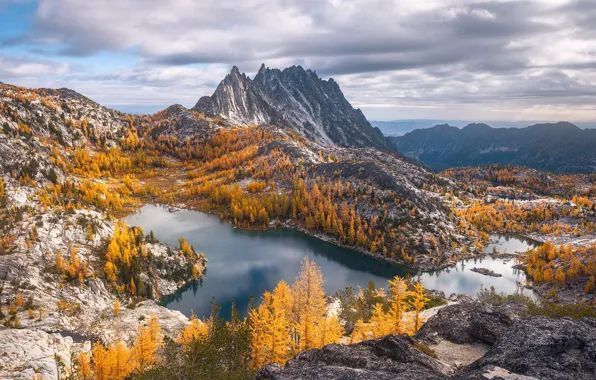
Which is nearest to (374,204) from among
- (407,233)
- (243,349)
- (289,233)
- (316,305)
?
(407,233)

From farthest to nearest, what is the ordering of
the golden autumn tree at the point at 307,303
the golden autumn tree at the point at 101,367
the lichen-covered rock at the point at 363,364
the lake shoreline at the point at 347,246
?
1. the lake shoreline at the point at 347,246
2. the golden autumn tree at the point at 101,367
3. the golden autumn tree at the point at 307,303
4. the lichen-covered rock at the point at 363,364

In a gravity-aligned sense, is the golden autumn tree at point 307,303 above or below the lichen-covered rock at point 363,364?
below

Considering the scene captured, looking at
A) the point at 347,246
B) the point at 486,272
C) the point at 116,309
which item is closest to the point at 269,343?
the point at 116,309

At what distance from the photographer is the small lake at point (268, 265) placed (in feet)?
356

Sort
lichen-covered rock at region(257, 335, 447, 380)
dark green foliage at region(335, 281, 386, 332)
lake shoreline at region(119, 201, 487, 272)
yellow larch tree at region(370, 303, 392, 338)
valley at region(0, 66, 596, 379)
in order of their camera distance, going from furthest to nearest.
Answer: lake shoreline at region(119, 201, 487, 272), dark green foliage at region(335, 281, 386, 332), valley at region(0, 66, 596, 379), yellow larch tree at region(370, 303, 392, 338), lichen-covered rock at region(257, 335, 447, 380)

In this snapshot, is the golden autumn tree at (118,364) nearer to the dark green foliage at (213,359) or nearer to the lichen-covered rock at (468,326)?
the dark green foliage at (213,359)

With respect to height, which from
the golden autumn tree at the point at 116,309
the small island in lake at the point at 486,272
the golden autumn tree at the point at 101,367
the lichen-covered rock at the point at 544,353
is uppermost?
the lichen-covered rock at the point at 544,353

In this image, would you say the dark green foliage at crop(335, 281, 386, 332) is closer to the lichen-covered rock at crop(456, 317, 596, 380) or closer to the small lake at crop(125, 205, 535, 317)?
the small lake at crop(125, 205, 535, 317)

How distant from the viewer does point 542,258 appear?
143250 mm

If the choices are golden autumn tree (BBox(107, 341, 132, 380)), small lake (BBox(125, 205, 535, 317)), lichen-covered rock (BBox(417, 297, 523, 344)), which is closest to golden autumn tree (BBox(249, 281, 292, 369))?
lichen-covered rock (BBox(417, 297, 523, 344))

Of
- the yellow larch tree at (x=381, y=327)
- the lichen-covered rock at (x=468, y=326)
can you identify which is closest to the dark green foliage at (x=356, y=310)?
the yellow larch tree at (x=381, y=327)

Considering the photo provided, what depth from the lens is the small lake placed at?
109m

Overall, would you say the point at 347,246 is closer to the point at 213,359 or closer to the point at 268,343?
the point at 268,343

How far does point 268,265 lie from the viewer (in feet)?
430
